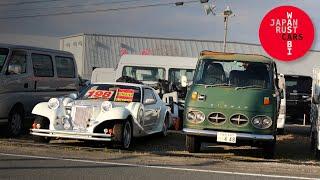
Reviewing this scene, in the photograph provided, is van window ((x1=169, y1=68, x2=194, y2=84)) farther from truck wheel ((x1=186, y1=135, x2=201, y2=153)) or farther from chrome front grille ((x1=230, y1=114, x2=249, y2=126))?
chrome front grille ((x1=230, y1=114, x2=249, y2=126))

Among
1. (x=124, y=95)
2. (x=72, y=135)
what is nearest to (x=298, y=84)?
(x=124, y=95)

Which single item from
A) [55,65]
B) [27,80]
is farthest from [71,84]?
[27,80]

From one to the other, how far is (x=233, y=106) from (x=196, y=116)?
792 millimetres

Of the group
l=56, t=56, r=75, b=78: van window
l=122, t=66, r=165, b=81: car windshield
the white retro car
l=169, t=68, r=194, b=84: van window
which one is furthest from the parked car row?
l=122, t=66, r=165, b=81: car windshield

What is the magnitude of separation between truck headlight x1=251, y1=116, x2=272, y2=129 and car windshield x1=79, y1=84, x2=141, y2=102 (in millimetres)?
3051

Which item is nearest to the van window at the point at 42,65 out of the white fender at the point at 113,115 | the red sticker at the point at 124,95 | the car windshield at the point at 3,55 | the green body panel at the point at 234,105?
the car windshield at the point at 3,55

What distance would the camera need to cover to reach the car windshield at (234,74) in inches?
491

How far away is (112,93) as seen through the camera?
13.6 meters

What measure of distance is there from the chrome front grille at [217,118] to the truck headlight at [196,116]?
145mm

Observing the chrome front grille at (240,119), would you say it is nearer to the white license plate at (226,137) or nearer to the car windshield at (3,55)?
the white license plate at (226,137)

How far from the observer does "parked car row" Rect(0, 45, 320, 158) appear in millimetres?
11852

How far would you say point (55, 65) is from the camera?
16.1 metres

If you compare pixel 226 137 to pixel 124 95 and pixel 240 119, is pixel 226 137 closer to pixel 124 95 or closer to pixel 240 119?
pixel 240 119

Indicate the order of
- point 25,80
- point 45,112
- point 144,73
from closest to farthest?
point 45,112 < point 25,80 < point 144,73
